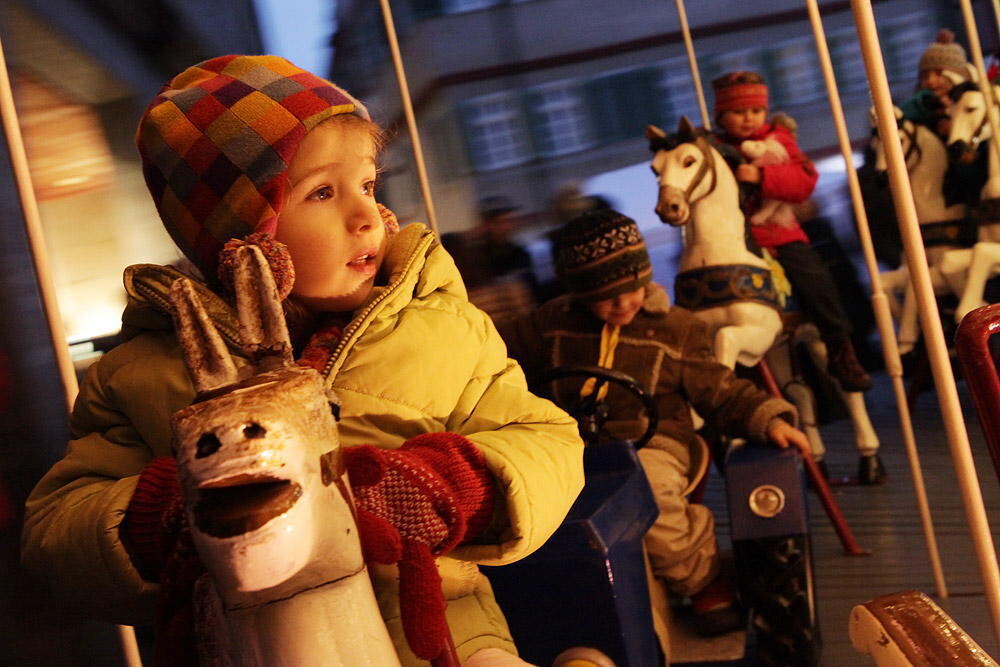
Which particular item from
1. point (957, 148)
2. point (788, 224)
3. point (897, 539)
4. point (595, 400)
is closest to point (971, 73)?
point (957, 148)

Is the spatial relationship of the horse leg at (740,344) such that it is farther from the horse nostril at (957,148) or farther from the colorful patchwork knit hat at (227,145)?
the colorful patchwork knit hat at (227,145)

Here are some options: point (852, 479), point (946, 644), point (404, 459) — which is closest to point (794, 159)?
point (852, 479)

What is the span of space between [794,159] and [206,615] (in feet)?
11.1

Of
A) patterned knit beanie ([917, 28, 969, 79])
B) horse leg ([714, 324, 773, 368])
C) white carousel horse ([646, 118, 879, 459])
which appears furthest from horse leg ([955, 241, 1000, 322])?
horse leg ([714, 324, 773, 368])

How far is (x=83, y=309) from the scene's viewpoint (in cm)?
202

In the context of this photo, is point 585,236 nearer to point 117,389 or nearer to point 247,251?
point 117,389

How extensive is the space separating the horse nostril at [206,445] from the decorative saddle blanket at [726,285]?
2.72m

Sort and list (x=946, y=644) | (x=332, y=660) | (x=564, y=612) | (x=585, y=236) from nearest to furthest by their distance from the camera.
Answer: (x=332, y=660) → (x=946, y=644) → (x=564, y=612) → (x=585, y=236)

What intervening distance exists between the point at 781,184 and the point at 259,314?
3207 millimetres

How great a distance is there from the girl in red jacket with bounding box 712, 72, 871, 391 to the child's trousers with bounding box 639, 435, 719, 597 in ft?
5.12

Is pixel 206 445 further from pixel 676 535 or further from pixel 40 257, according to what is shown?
pixel 676 535

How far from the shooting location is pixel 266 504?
0.64 metres

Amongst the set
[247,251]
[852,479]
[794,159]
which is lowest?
[852,479]

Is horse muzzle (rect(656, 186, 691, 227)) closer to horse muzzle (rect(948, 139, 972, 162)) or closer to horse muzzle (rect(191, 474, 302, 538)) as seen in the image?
horse muzzle (rect(948, 139, 972, 162))
